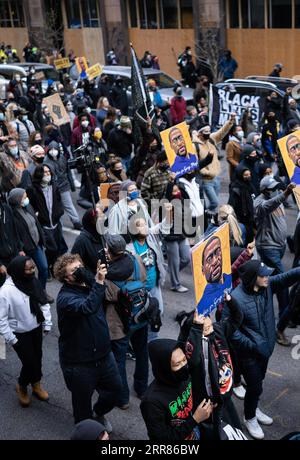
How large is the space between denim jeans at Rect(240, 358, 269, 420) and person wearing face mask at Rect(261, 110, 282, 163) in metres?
7.08

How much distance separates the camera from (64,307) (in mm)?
5180

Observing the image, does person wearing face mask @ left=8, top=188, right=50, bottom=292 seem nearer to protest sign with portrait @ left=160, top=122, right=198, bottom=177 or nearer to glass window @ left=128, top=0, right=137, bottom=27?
protest sign with portrait @ left=160, top=122, right=198, bottom=177

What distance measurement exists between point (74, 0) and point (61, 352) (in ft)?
97.4

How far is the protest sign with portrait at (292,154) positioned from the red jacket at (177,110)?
813cm

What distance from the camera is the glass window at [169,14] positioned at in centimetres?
2712

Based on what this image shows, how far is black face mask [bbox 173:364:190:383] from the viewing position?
4.39 m

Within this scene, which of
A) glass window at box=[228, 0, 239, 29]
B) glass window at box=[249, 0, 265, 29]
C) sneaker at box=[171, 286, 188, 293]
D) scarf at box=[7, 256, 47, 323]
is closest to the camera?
scarf at box=[7, 256, 47, 323]

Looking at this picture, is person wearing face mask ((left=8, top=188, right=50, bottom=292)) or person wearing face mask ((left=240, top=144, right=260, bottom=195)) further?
person wearing face mask ((left=240, top=144, right=260, bottom=195))

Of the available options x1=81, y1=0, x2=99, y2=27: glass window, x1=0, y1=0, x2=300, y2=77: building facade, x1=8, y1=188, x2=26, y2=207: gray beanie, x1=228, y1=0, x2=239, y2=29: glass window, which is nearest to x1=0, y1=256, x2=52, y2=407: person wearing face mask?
x1=8, y1=188, x2=26, y2=207: gray beanie

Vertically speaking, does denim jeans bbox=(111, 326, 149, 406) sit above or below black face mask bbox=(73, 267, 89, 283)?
below

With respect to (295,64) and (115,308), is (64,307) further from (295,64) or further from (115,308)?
(295,64)

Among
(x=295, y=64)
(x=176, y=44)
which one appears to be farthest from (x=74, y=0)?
(x=295, y=64)
